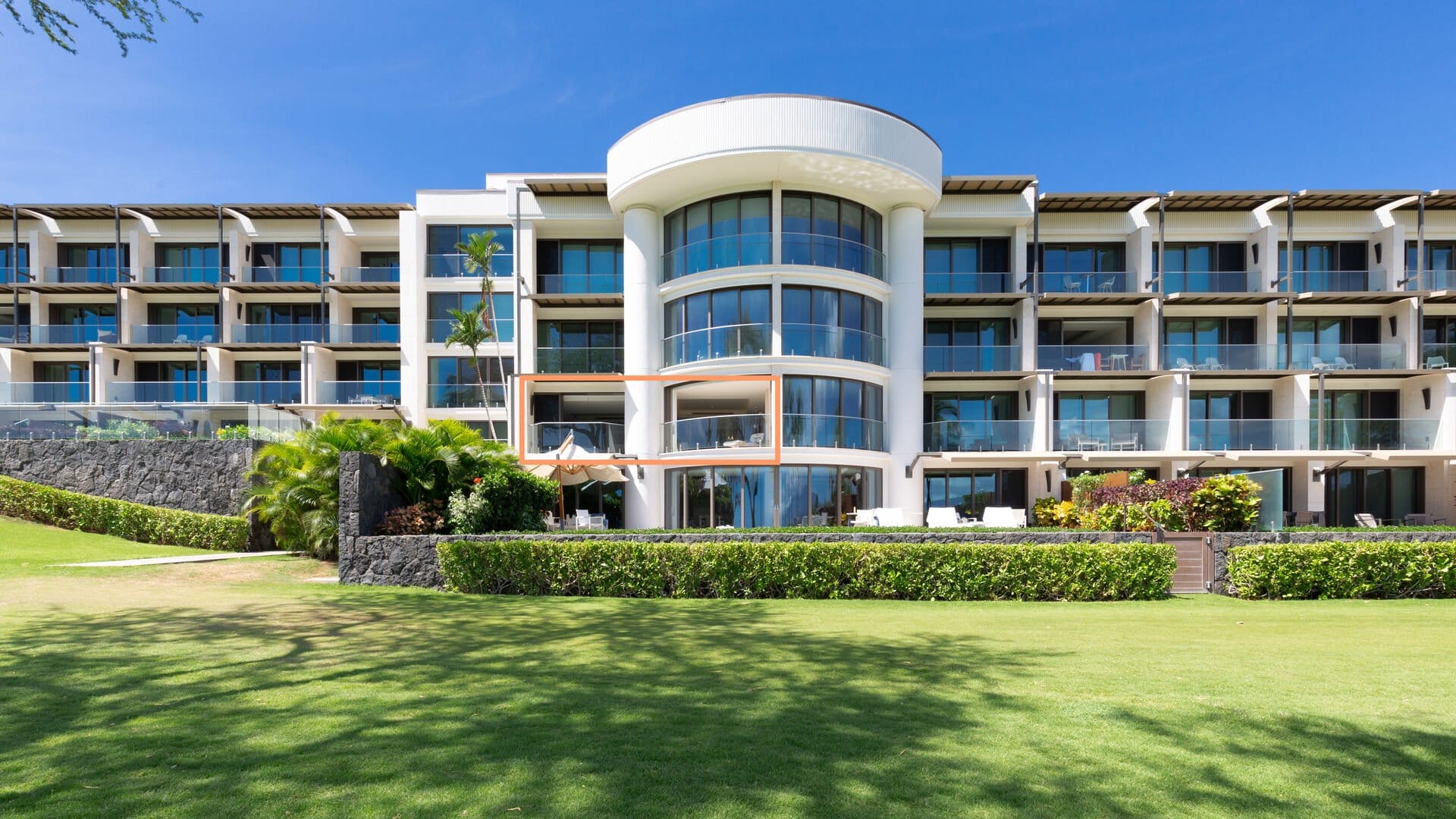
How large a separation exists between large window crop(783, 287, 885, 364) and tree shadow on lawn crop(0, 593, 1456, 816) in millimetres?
15993

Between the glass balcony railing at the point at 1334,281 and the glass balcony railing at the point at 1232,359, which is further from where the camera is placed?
the glass balcony railing at the point at 1334,281

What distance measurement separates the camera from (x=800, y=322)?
77.0 ft

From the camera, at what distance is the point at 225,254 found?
31.2m

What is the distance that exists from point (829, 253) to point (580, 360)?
959cm

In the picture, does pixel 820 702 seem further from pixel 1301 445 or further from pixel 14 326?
pixel 14 326

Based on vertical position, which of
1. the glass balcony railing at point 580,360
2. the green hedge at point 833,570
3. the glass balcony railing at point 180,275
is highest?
the glass balcony railing at point 180,275

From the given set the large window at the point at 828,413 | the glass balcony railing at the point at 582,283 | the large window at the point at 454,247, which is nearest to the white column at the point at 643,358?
the glass balcony railing at the point at 582,283

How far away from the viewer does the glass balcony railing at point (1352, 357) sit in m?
27.8

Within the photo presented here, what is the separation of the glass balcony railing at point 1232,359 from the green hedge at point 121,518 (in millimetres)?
29547

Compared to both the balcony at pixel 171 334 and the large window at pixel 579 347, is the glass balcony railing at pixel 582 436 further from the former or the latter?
the balcony at pixel 171 334

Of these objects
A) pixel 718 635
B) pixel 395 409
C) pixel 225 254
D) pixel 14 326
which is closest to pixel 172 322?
pixel 225 254

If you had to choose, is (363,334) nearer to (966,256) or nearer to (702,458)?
(702,458)

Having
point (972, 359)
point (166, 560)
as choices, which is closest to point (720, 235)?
point (972, 359)

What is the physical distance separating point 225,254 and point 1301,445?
1597 inches
